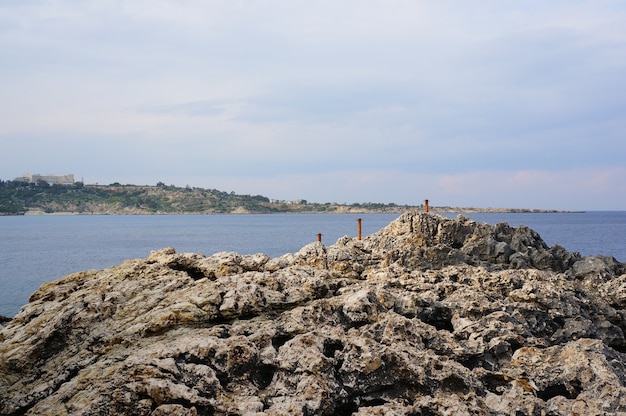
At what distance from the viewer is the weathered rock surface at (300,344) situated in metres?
8.75

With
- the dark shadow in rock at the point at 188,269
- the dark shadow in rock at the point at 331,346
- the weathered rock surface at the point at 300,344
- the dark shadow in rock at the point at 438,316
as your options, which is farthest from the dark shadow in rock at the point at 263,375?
the dark shadow in rock at the point at 188,269

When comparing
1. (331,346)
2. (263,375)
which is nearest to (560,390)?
(331,346)

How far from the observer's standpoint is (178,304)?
36.3 feet

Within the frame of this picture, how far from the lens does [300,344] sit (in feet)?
31.3

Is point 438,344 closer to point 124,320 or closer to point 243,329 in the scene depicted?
point 243,329

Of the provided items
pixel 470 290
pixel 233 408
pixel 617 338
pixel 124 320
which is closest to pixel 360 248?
pixel 470 290

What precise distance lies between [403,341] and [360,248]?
310 inches

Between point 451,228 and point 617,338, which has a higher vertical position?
point 451,228

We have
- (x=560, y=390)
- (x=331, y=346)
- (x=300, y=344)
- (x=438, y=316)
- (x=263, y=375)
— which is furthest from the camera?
(x=438, y=316)

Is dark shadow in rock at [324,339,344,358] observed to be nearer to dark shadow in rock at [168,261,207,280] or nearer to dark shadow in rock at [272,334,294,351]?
dark shadow in rock at [272,334,294,351]

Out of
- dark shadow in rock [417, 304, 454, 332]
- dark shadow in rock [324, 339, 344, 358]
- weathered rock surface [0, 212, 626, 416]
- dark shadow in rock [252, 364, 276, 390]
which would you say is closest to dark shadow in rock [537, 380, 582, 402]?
weathered rock surface [0, 212, 626, 416]

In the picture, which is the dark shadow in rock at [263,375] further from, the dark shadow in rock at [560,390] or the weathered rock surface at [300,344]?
the dark shadow in rock at [560,390]

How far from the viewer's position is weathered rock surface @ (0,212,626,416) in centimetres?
875

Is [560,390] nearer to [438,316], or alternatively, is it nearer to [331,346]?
[438,316]
